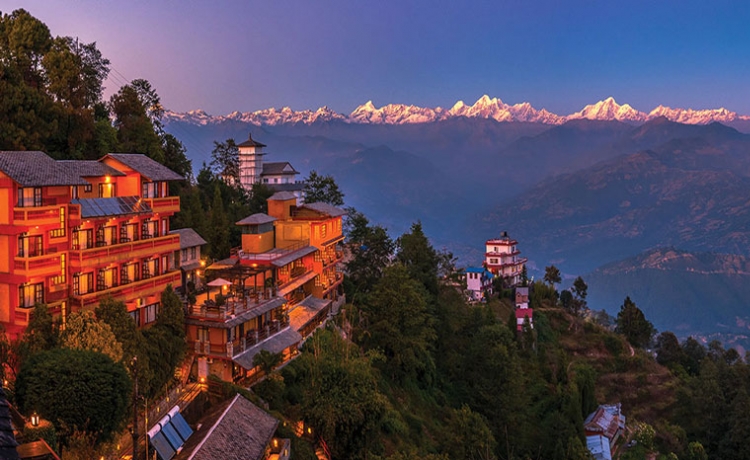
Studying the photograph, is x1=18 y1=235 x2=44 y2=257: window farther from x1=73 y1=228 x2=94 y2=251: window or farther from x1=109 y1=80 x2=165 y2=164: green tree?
x1=109 y1=80 x2=165 y2=164: green tree

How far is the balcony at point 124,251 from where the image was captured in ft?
85.5

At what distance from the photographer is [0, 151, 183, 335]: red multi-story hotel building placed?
24.2 m

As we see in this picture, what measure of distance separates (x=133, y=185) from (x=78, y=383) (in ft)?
47.4

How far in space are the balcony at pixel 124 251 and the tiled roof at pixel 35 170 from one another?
310cm

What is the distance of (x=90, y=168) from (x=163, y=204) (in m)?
4.56

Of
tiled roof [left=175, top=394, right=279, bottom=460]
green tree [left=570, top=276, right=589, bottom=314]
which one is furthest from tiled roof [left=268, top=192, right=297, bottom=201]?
green tree [left=570, top=276, right=589, bottom=314]

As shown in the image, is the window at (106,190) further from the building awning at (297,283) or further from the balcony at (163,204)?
the building awning at (297,283)

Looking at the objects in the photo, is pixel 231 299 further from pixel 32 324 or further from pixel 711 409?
pixel 711 409

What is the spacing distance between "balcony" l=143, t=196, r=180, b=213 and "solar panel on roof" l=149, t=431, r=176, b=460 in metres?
14.6

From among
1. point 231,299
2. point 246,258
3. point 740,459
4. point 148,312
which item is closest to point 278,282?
point 246,258

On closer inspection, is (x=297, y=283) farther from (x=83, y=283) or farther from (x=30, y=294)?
(x=30, y=294)

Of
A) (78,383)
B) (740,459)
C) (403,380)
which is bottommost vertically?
(740,459)

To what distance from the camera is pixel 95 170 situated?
28984mm

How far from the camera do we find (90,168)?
2889 centimetres
